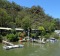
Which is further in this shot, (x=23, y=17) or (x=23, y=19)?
(x=23, y=17)

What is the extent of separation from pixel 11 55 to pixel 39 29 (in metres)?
29.6

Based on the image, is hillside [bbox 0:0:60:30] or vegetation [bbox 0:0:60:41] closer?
vegetation [bbox 0:0:60:41]

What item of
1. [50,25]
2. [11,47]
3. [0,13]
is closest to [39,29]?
[50,25]

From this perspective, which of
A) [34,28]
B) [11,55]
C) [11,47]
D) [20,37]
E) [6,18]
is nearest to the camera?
[11,55]

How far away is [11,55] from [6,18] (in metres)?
24.2

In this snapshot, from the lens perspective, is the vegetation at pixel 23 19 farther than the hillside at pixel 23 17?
No

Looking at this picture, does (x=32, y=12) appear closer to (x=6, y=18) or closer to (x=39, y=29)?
(x=39, y=29)

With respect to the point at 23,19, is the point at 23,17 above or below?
above

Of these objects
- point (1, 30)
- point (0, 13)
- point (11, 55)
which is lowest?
point (11, 55)

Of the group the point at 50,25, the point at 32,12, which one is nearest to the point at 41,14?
the point at 32,12

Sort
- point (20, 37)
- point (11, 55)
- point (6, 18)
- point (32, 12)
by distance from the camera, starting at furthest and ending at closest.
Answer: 1. point (32, 12)
2. point (6, 18)
3. point (20, 37)
4. point (11, 55)

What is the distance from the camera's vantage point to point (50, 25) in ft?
202

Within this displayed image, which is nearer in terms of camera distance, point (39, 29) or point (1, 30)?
point (1, 30)

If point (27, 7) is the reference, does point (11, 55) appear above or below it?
below
